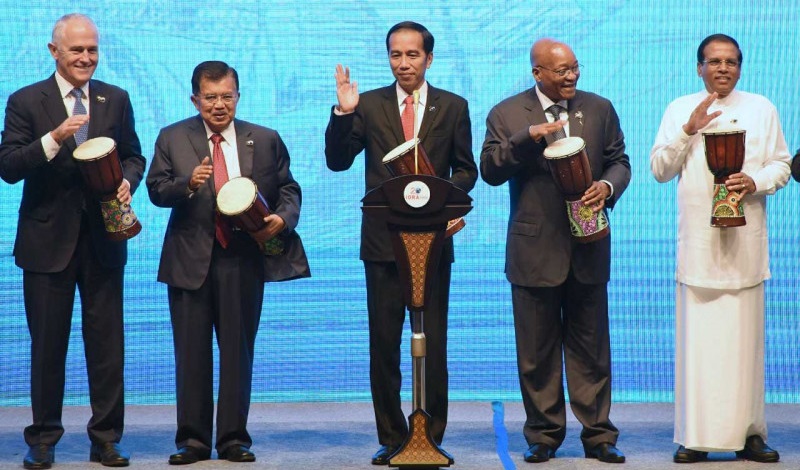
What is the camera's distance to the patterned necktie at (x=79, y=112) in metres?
5.18

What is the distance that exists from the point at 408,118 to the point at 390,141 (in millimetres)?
129

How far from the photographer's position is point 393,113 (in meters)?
5.29

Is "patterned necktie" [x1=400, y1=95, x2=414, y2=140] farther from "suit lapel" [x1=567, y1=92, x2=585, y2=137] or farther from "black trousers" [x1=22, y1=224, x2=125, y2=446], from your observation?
"black trousers" [x1=22, y1=224, x2=125, y2=446]

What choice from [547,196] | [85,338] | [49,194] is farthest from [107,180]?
[547,196]

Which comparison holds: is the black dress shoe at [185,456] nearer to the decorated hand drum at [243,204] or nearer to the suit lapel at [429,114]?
the decorated hand drum at [243,204]

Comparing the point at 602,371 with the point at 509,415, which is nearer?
the point at 602,371

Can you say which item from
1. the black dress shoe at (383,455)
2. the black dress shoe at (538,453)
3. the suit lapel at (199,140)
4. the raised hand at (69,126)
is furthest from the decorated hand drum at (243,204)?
the black dress shoe at (538,453)

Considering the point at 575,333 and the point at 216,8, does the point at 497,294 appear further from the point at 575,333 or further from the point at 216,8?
the point at 216,8

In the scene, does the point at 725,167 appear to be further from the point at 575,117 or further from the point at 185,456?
the point at 185,456

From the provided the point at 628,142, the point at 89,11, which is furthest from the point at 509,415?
the point at 89,11

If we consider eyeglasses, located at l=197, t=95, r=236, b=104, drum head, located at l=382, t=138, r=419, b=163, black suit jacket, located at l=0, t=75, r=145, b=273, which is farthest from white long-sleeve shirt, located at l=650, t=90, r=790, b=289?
black suit jacket, located at l=0, t=75, r=145, b=273

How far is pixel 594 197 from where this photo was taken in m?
5.01

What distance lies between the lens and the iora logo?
468cm

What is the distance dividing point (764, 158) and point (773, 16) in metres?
1.65
